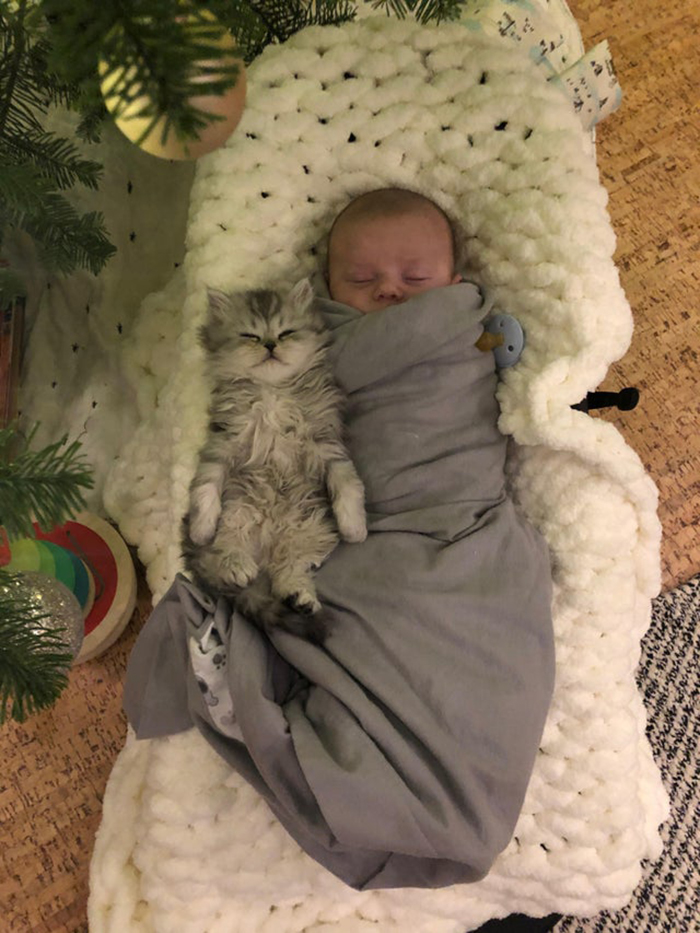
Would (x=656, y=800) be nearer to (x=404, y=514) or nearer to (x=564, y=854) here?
(x=564, y=854)

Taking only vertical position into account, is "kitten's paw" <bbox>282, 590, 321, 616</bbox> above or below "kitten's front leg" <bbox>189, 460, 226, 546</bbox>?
below

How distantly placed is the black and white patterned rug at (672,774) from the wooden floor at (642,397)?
8 cm

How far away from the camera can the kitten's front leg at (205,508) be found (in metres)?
0.94

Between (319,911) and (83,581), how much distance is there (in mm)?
621

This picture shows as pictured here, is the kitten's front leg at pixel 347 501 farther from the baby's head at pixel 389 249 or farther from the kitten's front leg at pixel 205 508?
the baby's head at pixel 389 249

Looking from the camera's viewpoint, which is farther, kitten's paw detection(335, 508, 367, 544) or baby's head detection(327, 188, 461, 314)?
baby's head detection(327, 188, 461, 314)

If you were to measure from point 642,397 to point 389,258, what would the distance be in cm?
64

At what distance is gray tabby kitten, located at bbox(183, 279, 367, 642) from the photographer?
925 mm

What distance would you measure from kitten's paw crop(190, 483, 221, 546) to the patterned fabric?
79 cm

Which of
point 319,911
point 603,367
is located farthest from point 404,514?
point 319,911

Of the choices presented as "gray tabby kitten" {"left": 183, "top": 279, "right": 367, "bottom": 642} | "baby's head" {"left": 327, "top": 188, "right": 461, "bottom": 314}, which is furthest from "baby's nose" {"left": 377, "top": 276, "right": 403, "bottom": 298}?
"gray tabby kitten" {"left": 183, "top": 279, "right": 367, "bottom": 642}

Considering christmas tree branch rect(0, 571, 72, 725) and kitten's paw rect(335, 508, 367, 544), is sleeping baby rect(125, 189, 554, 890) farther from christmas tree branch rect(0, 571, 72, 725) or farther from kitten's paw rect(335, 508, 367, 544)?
christmas tree branch rect(0, 571, 72, 725)

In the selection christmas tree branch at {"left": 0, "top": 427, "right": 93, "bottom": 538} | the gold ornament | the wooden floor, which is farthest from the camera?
the wooden floor

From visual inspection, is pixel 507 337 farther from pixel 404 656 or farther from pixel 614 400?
pixel 404 656
